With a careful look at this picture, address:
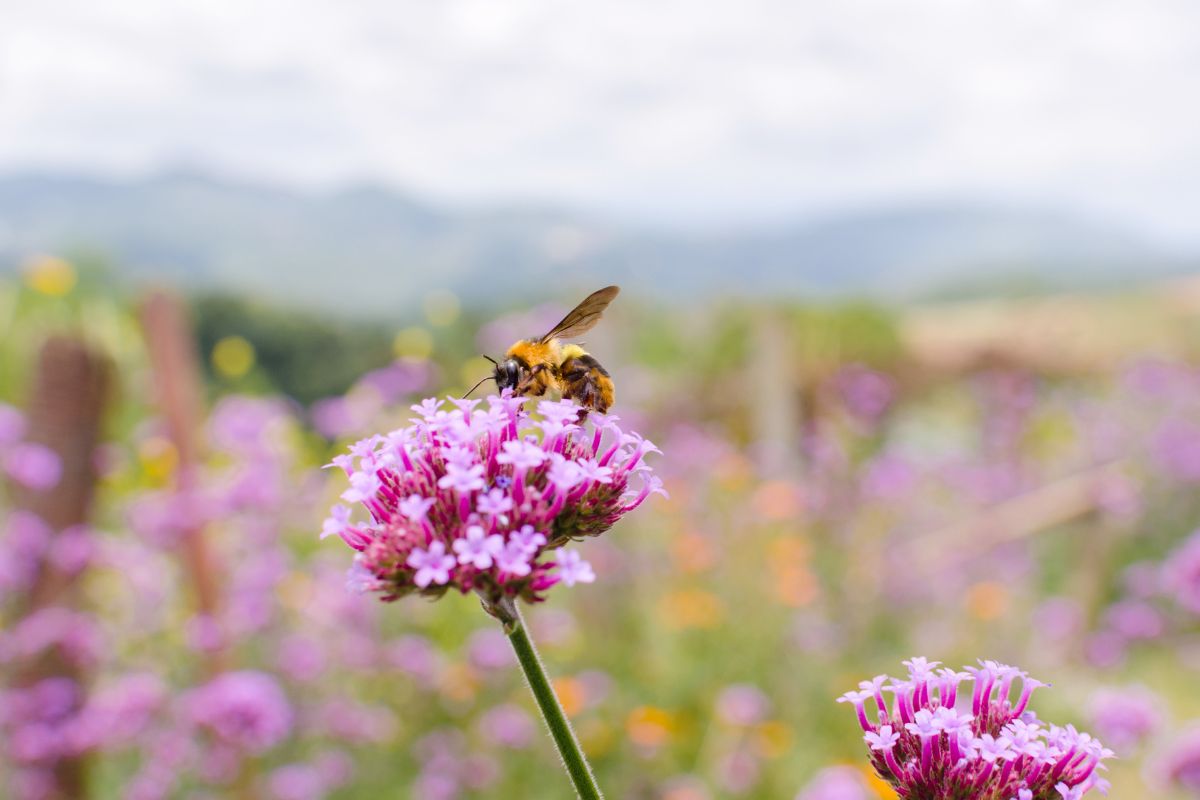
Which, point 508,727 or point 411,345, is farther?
point 411,345

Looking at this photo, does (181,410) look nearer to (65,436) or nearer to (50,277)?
(65,436)

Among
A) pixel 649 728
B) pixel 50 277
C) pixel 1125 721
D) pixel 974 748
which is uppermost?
pixel 50 277

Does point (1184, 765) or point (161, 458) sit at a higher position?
point (161, 458)

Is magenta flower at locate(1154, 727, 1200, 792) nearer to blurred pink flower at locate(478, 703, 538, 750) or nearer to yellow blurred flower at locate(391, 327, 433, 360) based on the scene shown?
blurred pink flower at locate(478, 703, 538, 750)

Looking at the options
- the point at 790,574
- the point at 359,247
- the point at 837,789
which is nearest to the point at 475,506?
the point at 837,789

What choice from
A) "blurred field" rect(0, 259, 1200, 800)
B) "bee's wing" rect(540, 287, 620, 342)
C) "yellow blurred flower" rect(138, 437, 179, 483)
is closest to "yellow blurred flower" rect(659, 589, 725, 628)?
"blurred field" rect(0, 259, 1200, 800)

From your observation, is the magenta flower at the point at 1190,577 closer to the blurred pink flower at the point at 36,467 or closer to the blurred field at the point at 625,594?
the blurred field at the point at 625,594
